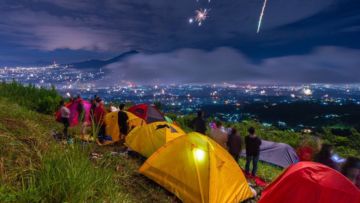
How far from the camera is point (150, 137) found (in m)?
11.0

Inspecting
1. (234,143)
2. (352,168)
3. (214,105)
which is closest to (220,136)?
(234,143)

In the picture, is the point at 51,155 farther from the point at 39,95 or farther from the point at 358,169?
the point at 39,95

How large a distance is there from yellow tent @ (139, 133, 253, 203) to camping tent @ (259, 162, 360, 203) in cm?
126

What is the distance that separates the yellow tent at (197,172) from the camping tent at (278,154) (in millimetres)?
8181

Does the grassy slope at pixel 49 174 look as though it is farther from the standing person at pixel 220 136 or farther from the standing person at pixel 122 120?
the standing person at pixel 220 136

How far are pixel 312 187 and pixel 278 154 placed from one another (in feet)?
35.2

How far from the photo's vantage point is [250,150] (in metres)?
11.1

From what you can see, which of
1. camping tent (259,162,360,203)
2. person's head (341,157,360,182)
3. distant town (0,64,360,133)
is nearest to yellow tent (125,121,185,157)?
camping tent (259,162,360,203)

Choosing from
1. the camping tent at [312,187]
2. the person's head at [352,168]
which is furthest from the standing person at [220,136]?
the person's head at [352,168]

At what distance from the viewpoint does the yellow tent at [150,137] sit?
10.7 meters

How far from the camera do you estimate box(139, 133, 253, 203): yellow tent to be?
7.61 m

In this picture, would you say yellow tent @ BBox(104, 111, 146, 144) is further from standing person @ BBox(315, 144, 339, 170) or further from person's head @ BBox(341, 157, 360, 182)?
person's head @ BBox(341, 157, 360, 182)

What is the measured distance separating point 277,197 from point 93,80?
10743 centimetres

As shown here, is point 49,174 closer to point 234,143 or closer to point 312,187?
point 312,187
